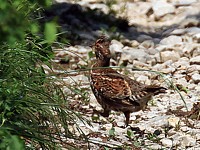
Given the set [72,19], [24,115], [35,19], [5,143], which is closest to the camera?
[5,143]

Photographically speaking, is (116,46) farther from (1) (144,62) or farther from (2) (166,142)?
(2) (166,142)

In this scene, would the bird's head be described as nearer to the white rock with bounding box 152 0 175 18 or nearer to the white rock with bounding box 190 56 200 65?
the white rock with bounding box 190 56 200 65

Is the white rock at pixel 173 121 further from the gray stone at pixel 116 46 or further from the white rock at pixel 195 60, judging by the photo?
the gray stone at pixel 116 46

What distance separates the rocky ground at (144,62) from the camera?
6770 mm

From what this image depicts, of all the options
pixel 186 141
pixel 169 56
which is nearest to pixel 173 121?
pixel 186 141

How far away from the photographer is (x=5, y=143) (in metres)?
4.17

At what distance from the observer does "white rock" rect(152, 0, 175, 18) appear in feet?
45.2

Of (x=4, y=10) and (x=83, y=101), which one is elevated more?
(x=4, y=10)

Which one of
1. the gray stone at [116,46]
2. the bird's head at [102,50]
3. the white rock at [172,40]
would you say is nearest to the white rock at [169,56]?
the gray stone at [116,46]

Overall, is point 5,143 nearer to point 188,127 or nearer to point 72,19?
point 188,127

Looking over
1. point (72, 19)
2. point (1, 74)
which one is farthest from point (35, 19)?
point (72, 19)

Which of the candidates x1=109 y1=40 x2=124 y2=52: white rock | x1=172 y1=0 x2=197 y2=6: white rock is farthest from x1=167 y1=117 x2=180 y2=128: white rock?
x1=172 y1=0 x2=197 y2=6: white rock

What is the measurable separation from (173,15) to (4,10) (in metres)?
11.0

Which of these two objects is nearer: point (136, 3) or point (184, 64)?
point (184, 64)
